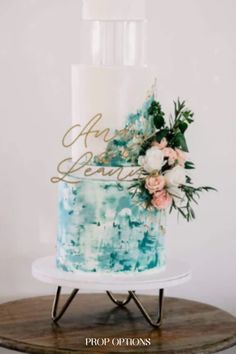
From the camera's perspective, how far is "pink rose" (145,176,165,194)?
2.21 meters

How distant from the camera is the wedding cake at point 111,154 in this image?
223cm

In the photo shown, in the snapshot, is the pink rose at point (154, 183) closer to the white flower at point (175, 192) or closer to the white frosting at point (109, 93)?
the white flower at point (175, 192)

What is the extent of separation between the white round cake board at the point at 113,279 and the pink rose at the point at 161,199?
17cm

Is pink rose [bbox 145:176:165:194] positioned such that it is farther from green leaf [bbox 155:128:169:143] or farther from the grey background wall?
the grey background wall

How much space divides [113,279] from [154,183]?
9.8 inches

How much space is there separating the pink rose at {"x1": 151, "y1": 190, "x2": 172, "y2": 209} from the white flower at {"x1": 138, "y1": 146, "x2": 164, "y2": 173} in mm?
60

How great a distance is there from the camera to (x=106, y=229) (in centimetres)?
224

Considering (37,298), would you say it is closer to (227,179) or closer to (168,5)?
(227,179)

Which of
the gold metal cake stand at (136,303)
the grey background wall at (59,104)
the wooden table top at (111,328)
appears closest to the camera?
the wooden table top at (111,328)

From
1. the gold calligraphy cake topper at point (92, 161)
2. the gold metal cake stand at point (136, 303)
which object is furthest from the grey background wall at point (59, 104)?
the gold calligraphy cake topper at point (92, 161)

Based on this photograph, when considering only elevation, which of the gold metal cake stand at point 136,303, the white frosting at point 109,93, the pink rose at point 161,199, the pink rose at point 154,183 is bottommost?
the gold metal cake stand at point 136,303

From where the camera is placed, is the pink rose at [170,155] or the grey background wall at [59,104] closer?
the pink rose at [170,155]

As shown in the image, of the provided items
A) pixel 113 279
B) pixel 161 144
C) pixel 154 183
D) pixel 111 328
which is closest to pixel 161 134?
pixel 161 144

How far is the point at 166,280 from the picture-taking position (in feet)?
7.36
